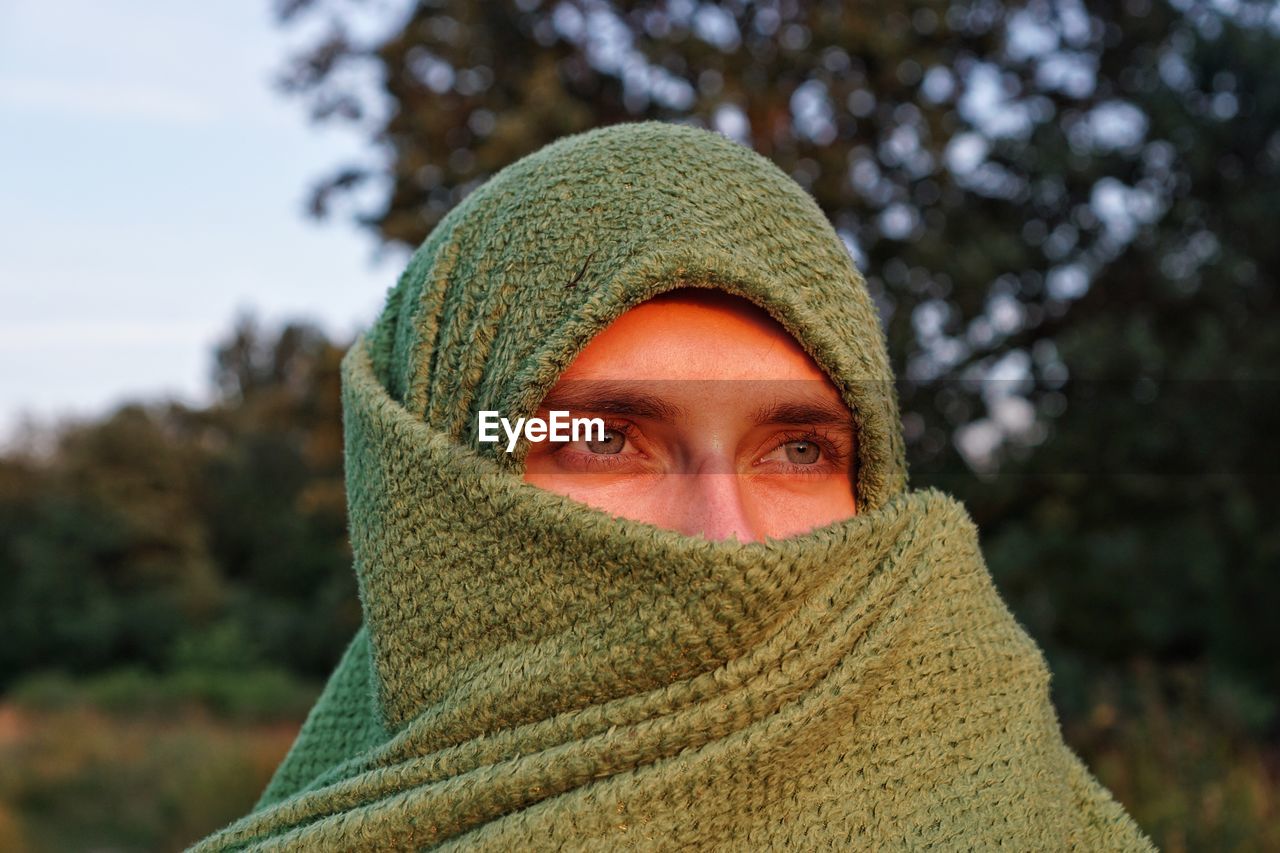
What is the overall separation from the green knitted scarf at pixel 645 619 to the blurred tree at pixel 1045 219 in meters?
6.54

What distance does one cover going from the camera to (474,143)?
10930 millimetres

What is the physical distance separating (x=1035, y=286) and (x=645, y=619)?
8.79m

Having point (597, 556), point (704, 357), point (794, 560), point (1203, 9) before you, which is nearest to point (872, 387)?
point (704, 357)

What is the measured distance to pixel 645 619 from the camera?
1.30 m

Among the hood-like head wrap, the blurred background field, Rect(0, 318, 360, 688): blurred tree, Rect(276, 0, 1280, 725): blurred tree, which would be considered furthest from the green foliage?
the hood-like head wrap

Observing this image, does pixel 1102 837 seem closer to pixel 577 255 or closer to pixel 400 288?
pixel 577 255

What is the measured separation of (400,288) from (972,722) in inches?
47.7

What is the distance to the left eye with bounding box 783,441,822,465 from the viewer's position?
1.68m

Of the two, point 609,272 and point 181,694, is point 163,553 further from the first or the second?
point 609,272

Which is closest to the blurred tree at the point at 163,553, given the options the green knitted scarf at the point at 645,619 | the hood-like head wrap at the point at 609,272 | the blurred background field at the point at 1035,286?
the blurred background field at the point at 1035,286

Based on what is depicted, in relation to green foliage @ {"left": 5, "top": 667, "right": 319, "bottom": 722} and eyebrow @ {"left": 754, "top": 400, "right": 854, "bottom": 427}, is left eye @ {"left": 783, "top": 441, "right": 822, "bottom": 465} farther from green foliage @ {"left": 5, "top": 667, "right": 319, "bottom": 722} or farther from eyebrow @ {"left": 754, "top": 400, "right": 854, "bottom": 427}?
green foliage @ {"left": 5, "top": 667, "right": 319, "bottom": 722}

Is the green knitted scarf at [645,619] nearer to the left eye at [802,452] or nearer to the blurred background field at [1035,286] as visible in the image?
the left eye at [802,452]

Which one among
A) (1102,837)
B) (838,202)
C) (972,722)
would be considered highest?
(838,202)

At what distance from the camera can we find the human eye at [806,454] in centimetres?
165
